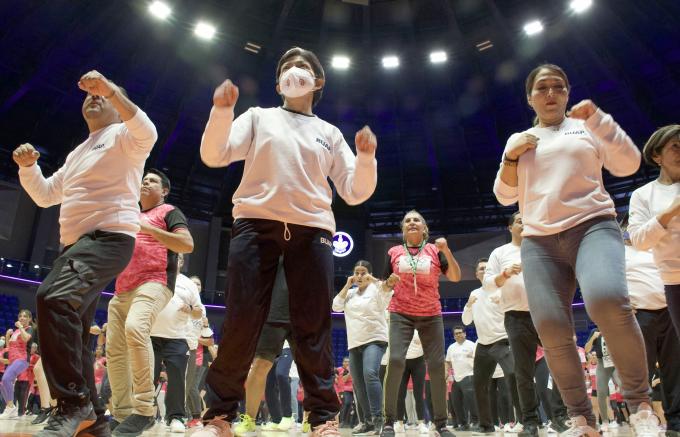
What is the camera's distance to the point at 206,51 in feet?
50.1

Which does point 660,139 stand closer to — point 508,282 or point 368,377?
point 508,282

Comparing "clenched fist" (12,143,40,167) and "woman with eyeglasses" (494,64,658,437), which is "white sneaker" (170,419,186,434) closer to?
"clenched fist" (12,143,40,167)

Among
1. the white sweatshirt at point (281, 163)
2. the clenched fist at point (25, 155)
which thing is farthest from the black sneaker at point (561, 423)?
the clenched fist at point (25, 155)

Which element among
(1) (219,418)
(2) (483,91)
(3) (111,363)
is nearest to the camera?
(1) (219,418)

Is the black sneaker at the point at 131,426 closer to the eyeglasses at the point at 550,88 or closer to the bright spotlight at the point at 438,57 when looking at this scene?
the eyeglasses at the point at 550,88

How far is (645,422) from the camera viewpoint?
2375 mm

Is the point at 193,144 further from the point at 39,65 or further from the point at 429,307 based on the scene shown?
the point at 429,307

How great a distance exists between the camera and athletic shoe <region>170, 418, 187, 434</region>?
469 cm

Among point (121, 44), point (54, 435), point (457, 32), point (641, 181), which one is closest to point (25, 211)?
point (121, 44)

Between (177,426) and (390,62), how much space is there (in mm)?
13476

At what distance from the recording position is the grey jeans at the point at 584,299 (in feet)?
7.73

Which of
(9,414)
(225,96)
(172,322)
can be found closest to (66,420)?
(225,96)

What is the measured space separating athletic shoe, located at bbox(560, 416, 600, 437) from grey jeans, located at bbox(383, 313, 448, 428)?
7.51ft

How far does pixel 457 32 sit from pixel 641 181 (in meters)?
8.89
